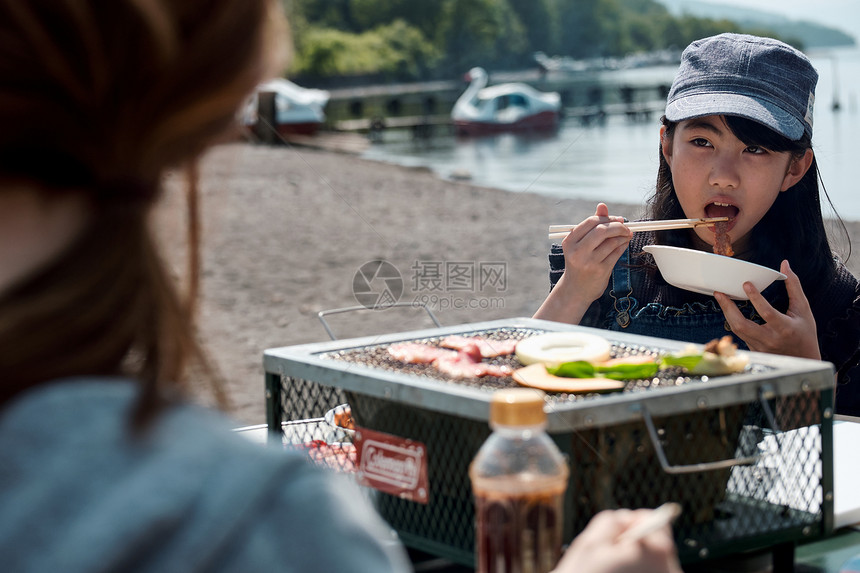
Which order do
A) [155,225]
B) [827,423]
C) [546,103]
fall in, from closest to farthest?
[155,225] → [827,423] → [546,103]

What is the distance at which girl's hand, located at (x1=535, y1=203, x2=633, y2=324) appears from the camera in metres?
1.86

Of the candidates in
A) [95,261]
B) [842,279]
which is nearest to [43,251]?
[95,261]

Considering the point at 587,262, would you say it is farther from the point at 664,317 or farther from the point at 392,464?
the point at 392,464

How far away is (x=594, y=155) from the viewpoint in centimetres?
1416

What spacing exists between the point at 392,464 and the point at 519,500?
311 mm

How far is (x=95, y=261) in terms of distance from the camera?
0.56 meters

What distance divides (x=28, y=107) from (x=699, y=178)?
1.70 metres

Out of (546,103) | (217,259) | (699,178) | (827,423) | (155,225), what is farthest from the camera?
(546,103)

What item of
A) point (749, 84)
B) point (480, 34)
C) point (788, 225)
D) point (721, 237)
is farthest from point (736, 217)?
point (480, 34)

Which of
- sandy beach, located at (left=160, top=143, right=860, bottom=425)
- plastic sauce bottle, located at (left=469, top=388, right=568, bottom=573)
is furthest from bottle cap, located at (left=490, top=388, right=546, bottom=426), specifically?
sandy beach, located at (left=160, top=143, right=860, bottom=425)

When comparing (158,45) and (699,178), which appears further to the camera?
(699,178)

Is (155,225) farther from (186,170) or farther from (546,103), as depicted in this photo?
(546,103)

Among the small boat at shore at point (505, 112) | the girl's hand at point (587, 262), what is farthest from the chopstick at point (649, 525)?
the small boat at shore at point (505, 112)

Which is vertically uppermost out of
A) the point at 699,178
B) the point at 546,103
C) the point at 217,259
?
the point at 546,103
